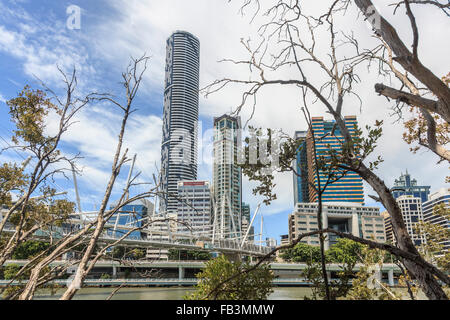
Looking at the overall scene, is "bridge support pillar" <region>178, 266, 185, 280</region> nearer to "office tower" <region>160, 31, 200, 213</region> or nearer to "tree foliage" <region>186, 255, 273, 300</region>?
"tree foliage" <region>186, 255, 273, 300</region>

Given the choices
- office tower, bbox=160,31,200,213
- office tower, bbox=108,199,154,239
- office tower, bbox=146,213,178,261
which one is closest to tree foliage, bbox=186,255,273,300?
office tower, bbox=146,213,178,261

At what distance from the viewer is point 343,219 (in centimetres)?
8156

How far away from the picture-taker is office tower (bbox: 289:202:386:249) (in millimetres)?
76000

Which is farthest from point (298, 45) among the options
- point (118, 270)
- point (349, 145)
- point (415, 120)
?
point (118, 270)

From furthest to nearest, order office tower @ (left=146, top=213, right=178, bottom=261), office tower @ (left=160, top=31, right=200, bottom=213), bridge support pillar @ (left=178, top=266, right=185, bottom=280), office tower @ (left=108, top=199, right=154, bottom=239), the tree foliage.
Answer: office tower @ (left=160, top=31, right=200, bottom=213) < bridge support pillar @ (left=178, top=266, right=185, bottom=280) < the tree foliage < office tower @ (left=108, top=199, right=154, bottom=239) < office tower @ (left=146, top=213, right=178, bottom=261)

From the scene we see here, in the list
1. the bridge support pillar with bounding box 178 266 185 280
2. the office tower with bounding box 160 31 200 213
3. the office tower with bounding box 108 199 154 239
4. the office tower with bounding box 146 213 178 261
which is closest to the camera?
the office tower with bounding box 146 213 178 261

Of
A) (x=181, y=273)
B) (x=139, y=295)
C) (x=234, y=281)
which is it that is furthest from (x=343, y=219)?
(x=234, y=281)

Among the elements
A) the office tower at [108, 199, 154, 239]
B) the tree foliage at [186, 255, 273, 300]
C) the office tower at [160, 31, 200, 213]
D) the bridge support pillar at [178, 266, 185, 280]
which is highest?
the office tower at [160, 31, 200, 213]

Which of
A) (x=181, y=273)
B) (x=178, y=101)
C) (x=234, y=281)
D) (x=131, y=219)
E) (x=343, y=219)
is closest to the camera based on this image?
(x=234, y=281)

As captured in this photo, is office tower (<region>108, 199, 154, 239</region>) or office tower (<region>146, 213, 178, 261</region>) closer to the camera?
office tower (<region>146, 213, 178, 261</region>)

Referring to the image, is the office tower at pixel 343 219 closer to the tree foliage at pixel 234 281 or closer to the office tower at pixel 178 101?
the office tower at pixel 178 101

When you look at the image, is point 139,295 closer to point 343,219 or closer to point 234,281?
point 234,281

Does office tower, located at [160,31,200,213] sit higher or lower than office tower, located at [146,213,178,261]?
higher
